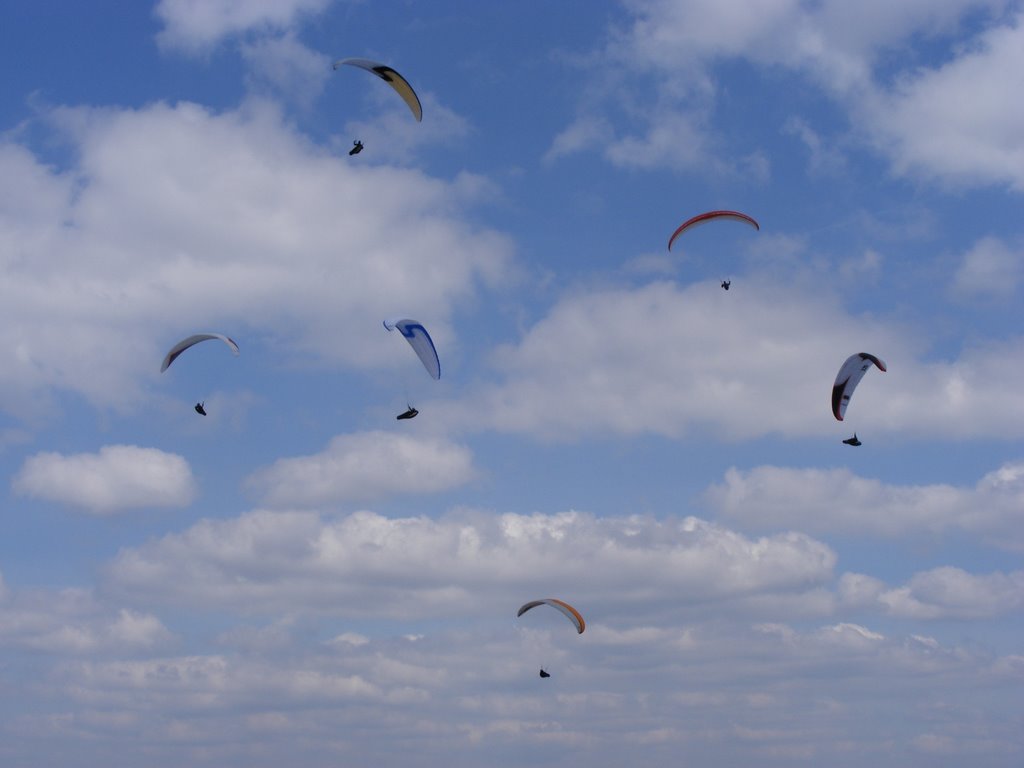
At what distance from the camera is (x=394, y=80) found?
67000mm

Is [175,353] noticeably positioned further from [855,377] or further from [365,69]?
[855,377]

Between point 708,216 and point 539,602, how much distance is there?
24184 mm

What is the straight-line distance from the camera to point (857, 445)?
222 feet

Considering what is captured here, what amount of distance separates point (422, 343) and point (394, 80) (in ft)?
43.6

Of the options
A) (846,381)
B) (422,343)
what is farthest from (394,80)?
(846,381)

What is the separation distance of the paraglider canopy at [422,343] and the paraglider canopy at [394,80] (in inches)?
411

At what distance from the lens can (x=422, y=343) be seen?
A: 6694 centimetres

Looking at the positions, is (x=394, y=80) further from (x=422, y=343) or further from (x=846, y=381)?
(x=846, y=381)

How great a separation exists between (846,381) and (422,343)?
74.8 feet

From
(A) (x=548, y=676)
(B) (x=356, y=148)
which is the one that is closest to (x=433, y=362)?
(B) (x=356, y=148)

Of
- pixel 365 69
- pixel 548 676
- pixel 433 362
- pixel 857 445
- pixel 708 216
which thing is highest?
pixel 365 69

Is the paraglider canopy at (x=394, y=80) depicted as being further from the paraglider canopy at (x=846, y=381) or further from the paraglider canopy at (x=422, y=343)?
the paraglider canopy at (x=846, y=381)

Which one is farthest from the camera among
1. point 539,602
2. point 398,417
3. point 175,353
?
point 539,602

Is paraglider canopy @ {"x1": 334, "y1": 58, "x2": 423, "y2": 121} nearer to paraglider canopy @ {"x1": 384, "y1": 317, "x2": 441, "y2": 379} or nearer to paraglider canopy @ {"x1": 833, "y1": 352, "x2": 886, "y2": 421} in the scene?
paraglider canopy @ {"x1": 384, "y1": 317, "x2": 441, "y2": 379}
